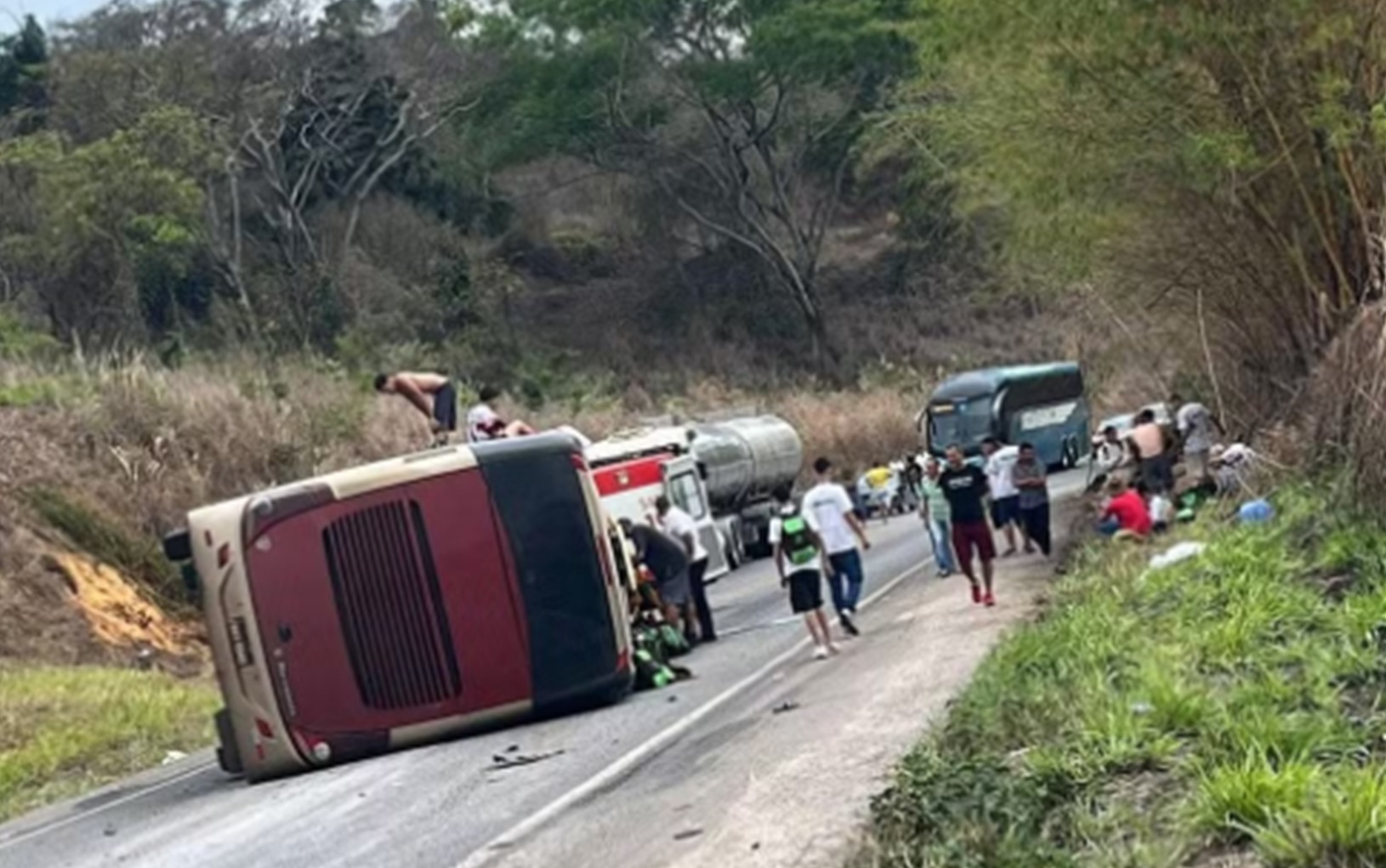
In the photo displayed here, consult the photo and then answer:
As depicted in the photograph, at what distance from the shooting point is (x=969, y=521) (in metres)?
22.4

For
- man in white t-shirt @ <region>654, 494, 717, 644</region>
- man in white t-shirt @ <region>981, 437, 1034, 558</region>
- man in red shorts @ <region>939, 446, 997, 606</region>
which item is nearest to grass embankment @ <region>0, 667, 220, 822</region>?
man in white t-shirt @ <region>654, 494, 717, 644</region>

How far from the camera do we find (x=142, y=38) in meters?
55.2

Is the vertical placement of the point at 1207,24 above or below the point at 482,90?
below

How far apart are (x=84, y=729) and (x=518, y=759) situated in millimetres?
7757

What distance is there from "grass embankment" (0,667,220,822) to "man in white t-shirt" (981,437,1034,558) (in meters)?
10.0

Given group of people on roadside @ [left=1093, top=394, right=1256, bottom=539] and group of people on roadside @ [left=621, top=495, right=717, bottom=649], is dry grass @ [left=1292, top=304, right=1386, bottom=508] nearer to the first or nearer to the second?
group of people on roadside @ [left=1093, top=394, right=1256, bottom=539]

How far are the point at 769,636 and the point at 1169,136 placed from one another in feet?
23.2

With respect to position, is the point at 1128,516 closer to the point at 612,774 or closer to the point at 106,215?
the point at 612,774

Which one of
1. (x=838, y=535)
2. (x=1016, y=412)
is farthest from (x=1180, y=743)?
(x=1016, y=412)

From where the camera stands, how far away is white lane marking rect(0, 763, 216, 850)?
15784 mm

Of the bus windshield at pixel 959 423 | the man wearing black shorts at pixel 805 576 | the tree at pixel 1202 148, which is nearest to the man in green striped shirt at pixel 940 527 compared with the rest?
the tree at pixel 1202 148

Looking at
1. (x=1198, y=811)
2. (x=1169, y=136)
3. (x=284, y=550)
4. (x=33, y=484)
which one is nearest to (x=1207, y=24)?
(x=1169, y=136)

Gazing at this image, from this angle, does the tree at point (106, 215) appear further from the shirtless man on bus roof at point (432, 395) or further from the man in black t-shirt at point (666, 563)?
the man in black t-shirt at point (666, 563)

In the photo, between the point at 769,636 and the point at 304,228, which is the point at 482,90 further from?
the point at 769,636
